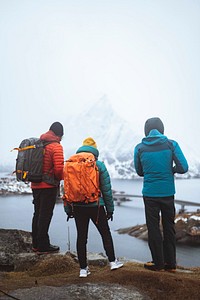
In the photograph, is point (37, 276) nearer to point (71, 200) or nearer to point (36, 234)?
point (36, 234)

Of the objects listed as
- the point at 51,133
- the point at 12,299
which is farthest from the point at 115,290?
the point at 51,133

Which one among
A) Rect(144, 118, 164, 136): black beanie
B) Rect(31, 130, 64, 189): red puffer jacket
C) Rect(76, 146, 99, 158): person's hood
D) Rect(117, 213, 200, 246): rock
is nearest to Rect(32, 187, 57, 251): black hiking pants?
Rect(31, 130, 64, 189): red puffer jacket

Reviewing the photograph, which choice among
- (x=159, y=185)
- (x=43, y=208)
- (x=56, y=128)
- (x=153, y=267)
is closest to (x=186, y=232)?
(x=153, y=267)

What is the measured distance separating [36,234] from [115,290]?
2280mm

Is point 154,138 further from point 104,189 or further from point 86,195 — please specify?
point 86,195

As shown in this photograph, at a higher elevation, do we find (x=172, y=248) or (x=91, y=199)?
(x=91, y=199)

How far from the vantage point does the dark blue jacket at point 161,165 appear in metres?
4.41

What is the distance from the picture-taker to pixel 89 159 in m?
4.19

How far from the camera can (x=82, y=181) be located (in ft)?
13.4

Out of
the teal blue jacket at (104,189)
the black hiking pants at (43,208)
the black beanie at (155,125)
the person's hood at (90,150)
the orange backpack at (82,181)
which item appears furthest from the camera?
the black hiking pants at (43,208)

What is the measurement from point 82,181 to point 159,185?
117cm

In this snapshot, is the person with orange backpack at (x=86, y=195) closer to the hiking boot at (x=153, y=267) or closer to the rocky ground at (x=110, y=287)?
the rocky ground at (x=110, y=287)

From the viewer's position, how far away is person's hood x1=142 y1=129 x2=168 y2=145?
14.7 feet

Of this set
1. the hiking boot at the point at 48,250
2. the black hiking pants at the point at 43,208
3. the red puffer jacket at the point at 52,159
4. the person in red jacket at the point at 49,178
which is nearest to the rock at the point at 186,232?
the hiking boot at the point at 48,250
